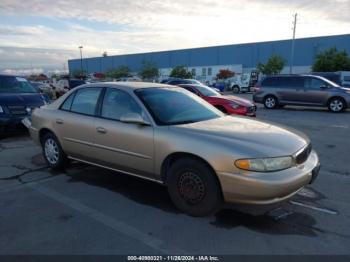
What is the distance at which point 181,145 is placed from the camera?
392 cm

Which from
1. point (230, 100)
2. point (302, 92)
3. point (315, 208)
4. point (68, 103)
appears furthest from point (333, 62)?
point (68, 103)

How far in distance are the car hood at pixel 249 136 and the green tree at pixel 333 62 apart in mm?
39247

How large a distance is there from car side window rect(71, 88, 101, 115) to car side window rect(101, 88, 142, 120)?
0.23 metres

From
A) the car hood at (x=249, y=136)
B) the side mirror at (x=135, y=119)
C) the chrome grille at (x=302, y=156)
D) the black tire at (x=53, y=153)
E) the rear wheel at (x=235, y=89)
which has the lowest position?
the rear wheel at (x=235, y=89)

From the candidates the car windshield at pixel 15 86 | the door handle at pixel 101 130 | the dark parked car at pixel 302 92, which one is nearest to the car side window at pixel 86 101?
the door handle at pixel 101 130

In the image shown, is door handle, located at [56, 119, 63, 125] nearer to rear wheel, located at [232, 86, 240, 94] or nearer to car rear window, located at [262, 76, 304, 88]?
car rear window, located at [262, 76, 304, 88]

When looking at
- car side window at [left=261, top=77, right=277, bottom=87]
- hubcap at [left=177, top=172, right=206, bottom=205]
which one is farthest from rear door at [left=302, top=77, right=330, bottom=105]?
hubcap at [left=177, top=172, right=206, bottom=205]

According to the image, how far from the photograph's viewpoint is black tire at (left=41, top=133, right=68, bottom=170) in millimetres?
5676

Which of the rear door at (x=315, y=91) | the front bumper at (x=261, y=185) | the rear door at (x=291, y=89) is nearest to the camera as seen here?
the front bumper at (x=261, y=185)

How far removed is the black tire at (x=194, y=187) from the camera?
3.74 m

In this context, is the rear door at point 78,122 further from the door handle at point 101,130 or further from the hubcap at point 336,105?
the hubcap at point 336,105

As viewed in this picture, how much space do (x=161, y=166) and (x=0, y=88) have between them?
7.35m

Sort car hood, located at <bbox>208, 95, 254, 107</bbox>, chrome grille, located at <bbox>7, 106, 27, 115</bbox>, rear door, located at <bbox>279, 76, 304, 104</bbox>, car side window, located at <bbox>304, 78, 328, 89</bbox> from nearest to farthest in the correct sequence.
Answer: chrome grille, located at <bbox>7, 106, 27, 115</bbox> < car hood, located at <bbox>208, 95, 254, 107</bbox> < car side window, located at <bbox>304, 78, 328, 89</bbox> < rear door, located at <bbox>279, 76, 304, 104</bbox>

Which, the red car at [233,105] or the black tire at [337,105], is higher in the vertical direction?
the red car at [233,105]
